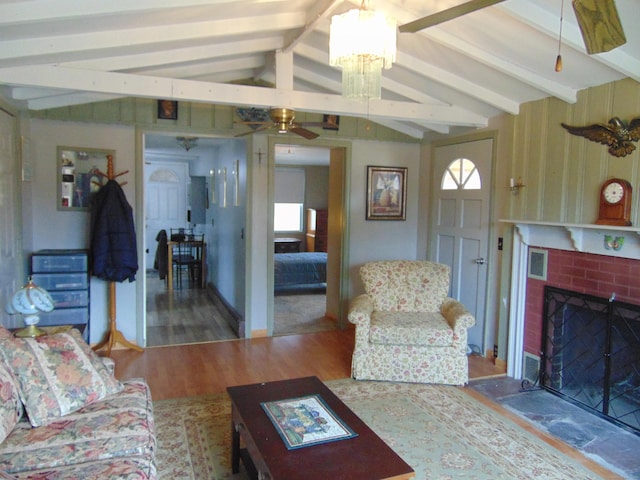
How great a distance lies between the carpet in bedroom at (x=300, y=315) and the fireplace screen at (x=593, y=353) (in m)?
2.47

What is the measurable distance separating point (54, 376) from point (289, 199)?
307 inches

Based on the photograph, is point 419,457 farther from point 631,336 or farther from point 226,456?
point 631,336

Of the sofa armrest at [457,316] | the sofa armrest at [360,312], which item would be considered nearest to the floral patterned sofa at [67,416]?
the sofa armrest at [360,312]

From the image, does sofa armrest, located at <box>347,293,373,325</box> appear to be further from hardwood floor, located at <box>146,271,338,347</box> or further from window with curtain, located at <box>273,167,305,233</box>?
window with curtain, located at <box>273,167,305,233</box>

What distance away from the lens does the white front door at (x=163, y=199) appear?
943 centimetres

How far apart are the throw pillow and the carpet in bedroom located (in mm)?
2885

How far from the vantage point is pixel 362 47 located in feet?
6.93

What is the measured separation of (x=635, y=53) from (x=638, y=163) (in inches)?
26.5

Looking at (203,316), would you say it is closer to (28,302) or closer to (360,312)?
(360,312)

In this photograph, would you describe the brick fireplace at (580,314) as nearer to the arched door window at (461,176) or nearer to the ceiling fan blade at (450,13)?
the arched door window at (461,176)

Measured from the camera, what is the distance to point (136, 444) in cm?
202

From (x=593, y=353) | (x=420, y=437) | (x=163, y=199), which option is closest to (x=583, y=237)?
(x=593, y=353)

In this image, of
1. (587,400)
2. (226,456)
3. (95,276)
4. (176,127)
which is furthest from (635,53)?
(95,276)

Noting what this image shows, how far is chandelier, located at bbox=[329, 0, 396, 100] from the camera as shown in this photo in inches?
82.7
